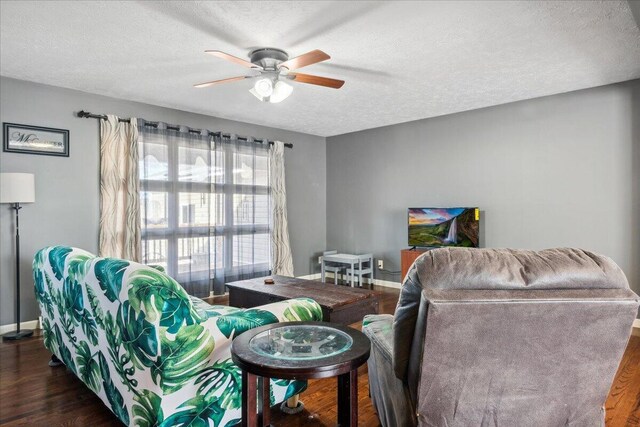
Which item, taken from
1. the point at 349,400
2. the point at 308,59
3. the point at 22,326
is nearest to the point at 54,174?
the point at 22,326

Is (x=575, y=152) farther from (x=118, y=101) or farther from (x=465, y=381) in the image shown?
(x=118, y=101)

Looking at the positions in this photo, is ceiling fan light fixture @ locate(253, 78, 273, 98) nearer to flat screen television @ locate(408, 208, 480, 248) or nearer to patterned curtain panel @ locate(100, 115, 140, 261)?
patterned curtain panel @ locate(100, 115, 140, 261)

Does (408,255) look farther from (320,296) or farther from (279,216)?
(320,296)

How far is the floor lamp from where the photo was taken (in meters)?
3.36

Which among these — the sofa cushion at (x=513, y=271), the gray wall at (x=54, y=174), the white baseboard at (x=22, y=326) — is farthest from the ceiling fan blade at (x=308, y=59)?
the white baseboard at (x=22, y=326)

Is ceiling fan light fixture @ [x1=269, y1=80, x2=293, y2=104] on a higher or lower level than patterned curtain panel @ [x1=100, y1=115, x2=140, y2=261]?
Result: higher

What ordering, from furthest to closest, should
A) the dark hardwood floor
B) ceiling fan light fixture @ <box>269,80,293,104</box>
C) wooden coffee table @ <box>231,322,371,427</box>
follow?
ceiling fan light fixture @ <box>269,80,293,104</box>
the dark hardwood floor
wooden coffee table @ <box>231,322,371,427</box>

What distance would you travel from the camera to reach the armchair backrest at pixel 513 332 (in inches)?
50.5

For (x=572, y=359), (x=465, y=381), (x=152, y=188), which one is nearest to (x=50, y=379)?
(x=152, y=188)

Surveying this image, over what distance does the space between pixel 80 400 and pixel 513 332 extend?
2.47 metres

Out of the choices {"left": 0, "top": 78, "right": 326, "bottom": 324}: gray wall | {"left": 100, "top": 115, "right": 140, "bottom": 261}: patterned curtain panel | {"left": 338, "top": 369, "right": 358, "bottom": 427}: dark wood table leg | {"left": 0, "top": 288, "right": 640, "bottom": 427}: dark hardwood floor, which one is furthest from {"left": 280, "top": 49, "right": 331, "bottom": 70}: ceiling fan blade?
{"left": 0, "top": 78, "right": 326, "bottom": 324}: gray wall

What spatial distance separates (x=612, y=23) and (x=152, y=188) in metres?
4.46

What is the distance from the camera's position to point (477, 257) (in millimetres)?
1366

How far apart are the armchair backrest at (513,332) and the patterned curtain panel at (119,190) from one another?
3.73 m
